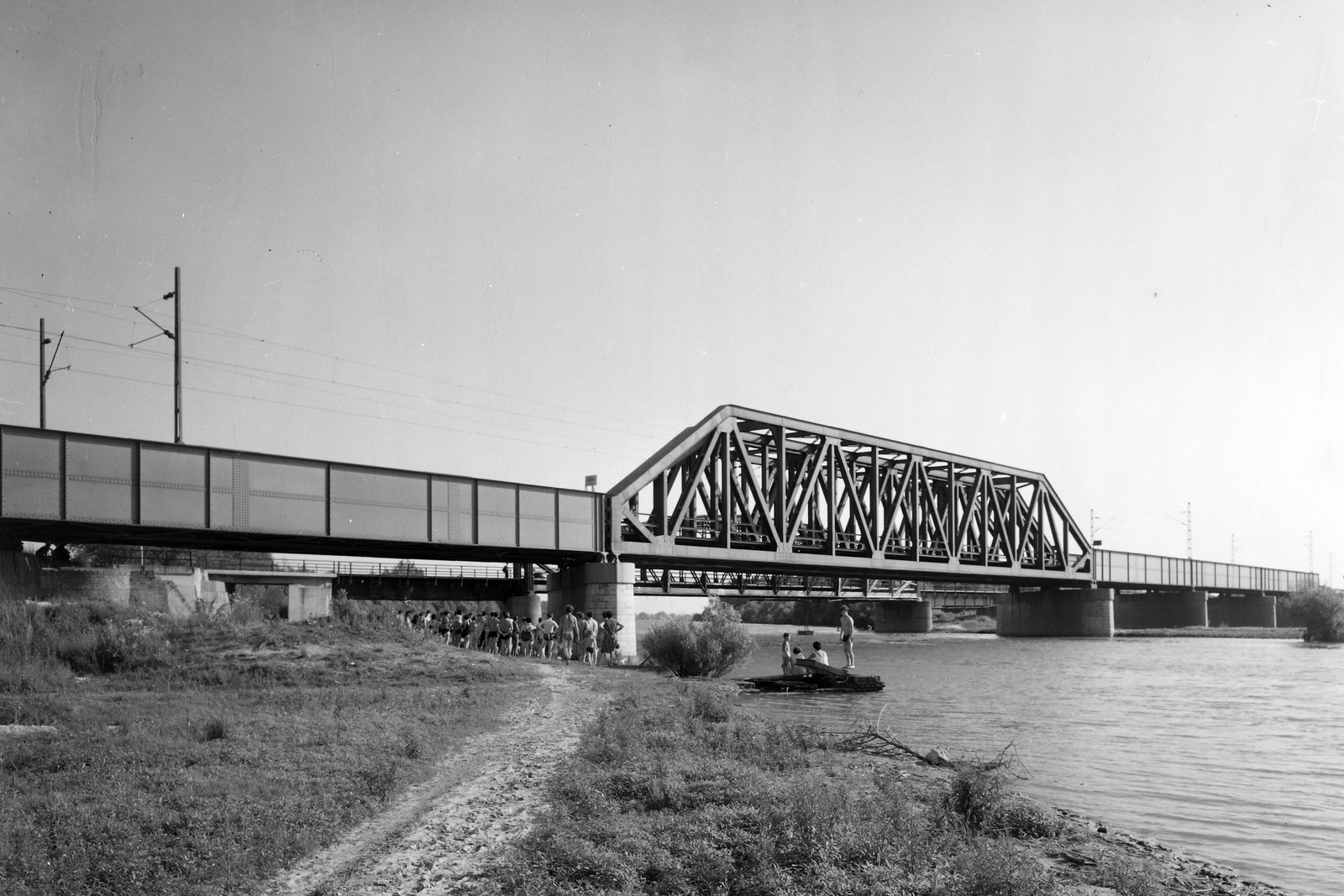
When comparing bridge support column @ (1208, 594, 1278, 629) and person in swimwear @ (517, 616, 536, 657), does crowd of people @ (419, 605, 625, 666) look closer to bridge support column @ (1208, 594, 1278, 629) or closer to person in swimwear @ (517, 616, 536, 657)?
person in swimwear @ (517, 616, 536, 657)

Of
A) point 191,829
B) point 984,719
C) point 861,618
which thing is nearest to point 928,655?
point 984,719

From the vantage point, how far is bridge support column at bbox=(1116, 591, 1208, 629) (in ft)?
420

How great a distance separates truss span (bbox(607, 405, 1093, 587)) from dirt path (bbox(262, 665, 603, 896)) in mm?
36956

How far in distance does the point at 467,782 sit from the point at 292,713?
22.7ft

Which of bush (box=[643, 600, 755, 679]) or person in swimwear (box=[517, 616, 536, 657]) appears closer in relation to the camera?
bush (box=[643, 600, 755, 679])

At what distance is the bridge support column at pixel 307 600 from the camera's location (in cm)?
6219

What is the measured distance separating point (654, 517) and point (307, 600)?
72.8 ft

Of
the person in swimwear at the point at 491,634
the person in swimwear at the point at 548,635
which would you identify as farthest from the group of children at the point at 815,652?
the person in swimwear at the point at 491,634

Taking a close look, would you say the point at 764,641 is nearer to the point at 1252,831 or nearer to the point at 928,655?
the point at 928,655

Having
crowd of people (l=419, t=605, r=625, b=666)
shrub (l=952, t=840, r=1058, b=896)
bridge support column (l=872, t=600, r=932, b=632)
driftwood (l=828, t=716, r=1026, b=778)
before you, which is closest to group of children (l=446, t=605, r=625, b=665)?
crowd of people (l=419, t=605, r=625, b=666)

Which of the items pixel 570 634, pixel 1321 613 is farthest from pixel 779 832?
pixel 1321 613

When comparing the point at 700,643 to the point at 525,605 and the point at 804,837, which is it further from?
the point at 525,605

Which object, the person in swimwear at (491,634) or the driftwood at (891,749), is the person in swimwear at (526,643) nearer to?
the person in swimwear at (491,634)

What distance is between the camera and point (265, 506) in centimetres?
4106
